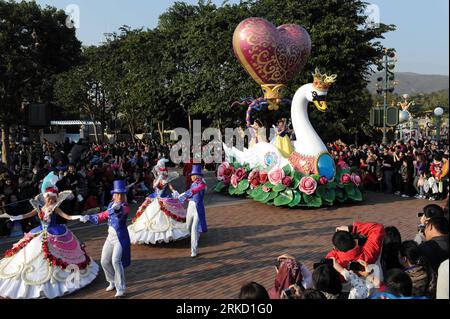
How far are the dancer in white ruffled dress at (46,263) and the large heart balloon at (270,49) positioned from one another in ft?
38.5

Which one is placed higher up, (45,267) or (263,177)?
(263,177)

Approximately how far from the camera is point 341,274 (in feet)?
13.4

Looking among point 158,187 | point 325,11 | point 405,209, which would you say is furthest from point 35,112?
point 325,11

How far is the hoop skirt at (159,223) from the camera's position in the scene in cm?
841

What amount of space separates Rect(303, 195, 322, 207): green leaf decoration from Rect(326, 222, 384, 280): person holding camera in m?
7.41

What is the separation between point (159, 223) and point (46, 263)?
269cm

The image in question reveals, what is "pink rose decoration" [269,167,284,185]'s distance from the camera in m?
12.1

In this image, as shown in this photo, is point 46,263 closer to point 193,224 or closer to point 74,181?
point 193,224

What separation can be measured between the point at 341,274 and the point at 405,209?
29.1ft

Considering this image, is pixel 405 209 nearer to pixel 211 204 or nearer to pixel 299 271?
pixel 211 204

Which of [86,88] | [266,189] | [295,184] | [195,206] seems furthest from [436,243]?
[86,88]

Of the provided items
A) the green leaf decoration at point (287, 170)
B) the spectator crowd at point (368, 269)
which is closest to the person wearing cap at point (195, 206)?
the spectator crowd at point (368, 269)

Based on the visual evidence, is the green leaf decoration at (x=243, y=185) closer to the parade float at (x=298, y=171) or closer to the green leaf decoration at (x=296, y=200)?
the parade float at (x=298, y=171)

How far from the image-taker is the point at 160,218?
8.54 metres
